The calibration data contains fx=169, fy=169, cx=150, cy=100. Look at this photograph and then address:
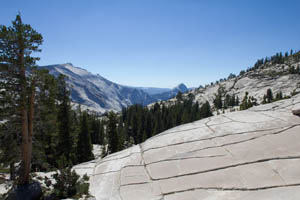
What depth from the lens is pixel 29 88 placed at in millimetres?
9008

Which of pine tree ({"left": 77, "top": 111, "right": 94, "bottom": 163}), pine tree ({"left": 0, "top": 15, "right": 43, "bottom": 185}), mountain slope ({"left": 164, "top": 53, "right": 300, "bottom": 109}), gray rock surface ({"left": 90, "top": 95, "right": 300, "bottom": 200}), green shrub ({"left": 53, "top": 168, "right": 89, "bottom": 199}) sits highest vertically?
mountain slope ({"left": 164, "top": 53, "right": 300, "bottom": 109})

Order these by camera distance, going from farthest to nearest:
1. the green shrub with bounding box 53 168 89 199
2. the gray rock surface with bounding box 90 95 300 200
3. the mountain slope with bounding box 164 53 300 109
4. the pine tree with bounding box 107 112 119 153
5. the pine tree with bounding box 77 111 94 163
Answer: the mountain slope with bounding box 164 53 300 109 < the pine tree with bounding box 107 112 119 153 < the pine tree with bounding box 77 111 94 163 < the green shrub with bounding box 53 168 89 199 < the gray rock surface with bounding box 90 95 300 200

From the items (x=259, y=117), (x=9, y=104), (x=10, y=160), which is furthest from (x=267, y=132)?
(x=10, y=160)

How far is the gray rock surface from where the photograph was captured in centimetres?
521

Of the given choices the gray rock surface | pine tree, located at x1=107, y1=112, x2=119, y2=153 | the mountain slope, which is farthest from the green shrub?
the mountain slope

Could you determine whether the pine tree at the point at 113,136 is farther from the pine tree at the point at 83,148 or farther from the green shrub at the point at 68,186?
the green shrub at the point at 68,186

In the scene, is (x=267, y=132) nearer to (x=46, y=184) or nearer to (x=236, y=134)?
(x=236, y=134)

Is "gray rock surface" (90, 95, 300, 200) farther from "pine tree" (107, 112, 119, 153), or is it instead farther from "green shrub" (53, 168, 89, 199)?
"pine tree" (107, 112, 119, 153)

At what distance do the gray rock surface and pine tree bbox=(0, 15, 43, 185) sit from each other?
4.08 m

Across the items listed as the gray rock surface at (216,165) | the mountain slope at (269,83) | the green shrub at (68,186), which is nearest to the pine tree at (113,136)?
the gray rock surface at (216,165)

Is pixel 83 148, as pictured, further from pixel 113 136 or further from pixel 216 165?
pixel 216 165

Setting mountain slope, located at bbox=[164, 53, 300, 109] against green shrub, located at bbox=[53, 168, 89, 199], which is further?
mountain slope, located at bbox=[164, 53, 300, 109]

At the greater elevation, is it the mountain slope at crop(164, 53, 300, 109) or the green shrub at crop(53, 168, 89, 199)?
the mountain slope at crop(164, 53, 300, 109)

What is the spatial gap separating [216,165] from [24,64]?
10.6 meters
